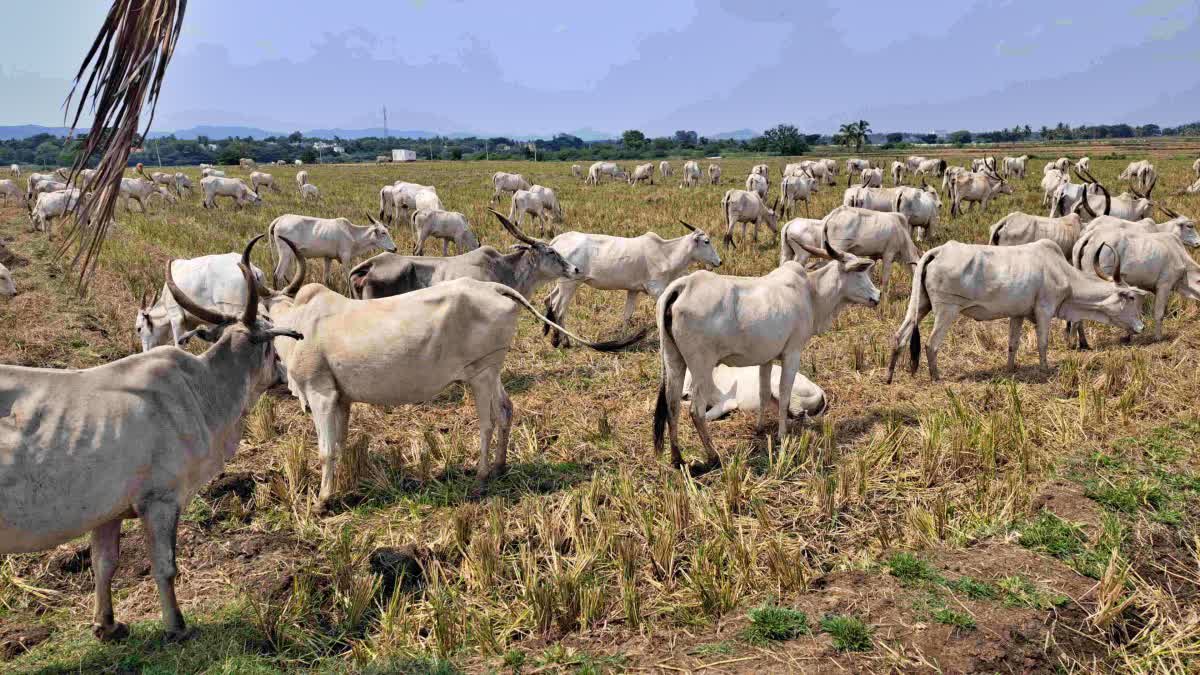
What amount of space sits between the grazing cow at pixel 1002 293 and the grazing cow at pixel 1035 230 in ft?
12.1

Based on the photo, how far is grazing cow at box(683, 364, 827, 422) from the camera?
814 centimetres

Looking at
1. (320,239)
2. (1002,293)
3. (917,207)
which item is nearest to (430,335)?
(1002,293)

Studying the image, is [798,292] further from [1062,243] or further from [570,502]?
[1062,243]

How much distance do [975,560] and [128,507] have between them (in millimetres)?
5121

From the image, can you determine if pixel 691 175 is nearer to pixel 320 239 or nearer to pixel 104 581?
pixel 320 239

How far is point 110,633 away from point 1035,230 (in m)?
13.6

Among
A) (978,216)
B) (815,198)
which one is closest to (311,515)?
(978,216)

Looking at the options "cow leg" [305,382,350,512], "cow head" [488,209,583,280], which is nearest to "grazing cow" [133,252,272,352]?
"cow head" [488,209,583,280]

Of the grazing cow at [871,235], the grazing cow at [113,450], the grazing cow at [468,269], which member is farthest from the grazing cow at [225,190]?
the grazing cow at [113,450]

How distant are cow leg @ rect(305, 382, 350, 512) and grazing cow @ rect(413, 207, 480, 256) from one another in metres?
10.9

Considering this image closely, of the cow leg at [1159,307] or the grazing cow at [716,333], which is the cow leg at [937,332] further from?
the cow leg at [1159,307]

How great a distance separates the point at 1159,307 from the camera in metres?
10.8

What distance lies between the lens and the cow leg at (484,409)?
22.3 feet

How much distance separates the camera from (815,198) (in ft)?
99.3
